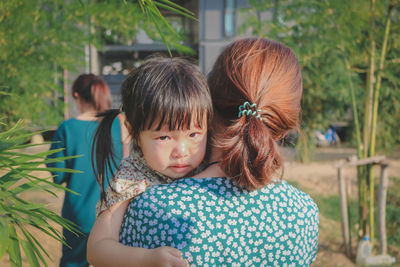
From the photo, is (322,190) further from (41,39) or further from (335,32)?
(41,39)

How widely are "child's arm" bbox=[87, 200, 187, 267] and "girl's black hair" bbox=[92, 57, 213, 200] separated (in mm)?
219

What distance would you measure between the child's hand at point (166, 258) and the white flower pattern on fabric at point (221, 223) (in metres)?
0.04

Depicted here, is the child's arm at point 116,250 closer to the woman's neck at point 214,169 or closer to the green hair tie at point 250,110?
the woman's neck at point 214,169

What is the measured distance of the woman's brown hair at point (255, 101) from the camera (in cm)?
92

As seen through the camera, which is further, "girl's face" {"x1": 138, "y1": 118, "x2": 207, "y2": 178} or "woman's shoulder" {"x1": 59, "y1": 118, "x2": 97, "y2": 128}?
"woman's shoulder" {"x1": 59, "y1": 118, "x2": 97, "y2": 128}

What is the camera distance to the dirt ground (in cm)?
378

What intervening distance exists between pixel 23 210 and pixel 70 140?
5.21 ft

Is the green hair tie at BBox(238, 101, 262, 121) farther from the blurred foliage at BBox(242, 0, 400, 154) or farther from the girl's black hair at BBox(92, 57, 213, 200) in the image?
the blurred foliage at BBox(242, 0, 400, 154)

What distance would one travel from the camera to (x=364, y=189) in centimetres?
356

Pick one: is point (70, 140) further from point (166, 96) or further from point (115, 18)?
point (166, 96)

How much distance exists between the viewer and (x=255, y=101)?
3.07 feet

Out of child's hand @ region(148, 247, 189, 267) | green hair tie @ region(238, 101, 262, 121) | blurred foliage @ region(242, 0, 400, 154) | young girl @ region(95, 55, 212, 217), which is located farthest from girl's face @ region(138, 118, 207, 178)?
blurred foliage @ region(242, 0, 400, 154)

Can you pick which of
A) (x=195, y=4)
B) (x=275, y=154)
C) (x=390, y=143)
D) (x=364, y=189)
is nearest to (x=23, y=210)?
(x=275, y=154)

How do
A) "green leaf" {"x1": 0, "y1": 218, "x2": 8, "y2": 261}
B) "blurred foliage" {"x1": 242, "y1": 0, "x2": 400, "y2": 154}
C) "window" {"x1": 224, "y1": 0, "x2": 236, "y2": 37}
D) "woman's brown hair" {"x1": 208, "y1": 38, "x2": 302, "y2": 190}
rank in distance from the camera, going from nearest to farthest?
"green leaf" {"x1": 0, "y1": 218, "x2": 8, "y2": 261}, "woman's brown hair" {"x1": 208, "y1": 38, "x2": 302, "y2": 190}, "blurred foliage" {"x1": 242, "y1": 0, "x2": 400, "y2": 154}, "window" {"x1": 224, "y1": 0, "x2": 236, "y2": 37}
